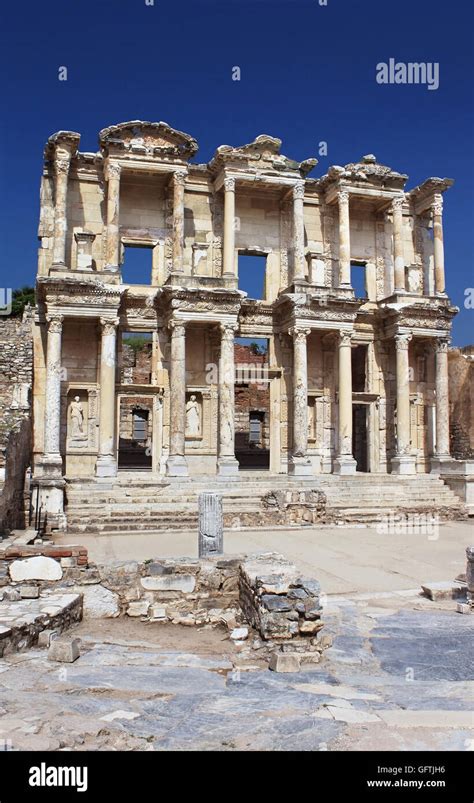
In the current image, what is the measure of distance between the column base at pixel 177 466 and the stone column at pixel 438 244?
473 inches

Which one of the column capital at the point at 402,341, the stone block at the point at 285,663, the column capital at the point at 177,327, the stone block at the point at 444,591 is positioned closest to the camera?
the stone block at the point at 285,663

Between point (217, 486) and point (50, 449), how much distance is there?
532cm

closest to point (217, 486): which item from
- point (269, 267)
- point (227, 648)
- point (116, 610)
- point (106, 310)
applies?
point (106, 310)

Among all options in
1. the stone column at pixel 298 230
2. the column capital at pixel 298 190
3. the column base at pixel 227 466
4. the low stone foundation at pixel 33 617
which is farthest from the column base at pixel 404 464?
the low stone foundation at pixel 33 617

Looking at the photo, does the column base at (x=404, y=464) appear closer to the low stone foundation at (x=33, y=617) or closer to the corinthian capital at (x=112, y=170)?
the corinthian capital at (x=112, y=170)

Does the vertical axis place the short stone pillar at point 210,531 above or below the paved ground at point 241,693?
above

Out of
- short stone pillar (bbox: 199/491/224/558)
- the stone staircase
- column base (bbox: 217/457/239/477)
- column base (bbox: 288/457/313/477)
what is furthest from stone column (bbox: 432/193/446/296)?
short stone pillar (bbox: 199/491/224/558)

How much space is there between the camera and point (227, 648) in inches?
305

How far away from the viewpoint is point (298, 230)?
79.5ft

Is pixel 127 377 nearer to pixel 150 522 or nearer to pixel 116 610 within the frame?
pixel 150 522

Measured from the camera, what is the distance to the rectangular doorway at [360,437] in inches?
1092

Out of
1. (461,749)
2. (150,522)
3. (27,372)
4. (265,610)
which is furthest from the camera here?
(27,372)

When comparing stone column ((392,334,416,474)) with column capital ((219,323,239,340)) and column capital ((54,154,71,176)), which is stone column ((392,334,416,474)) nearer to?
column capital ((219,323,239,340))

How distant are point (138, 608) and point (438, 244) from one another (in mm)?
21156
